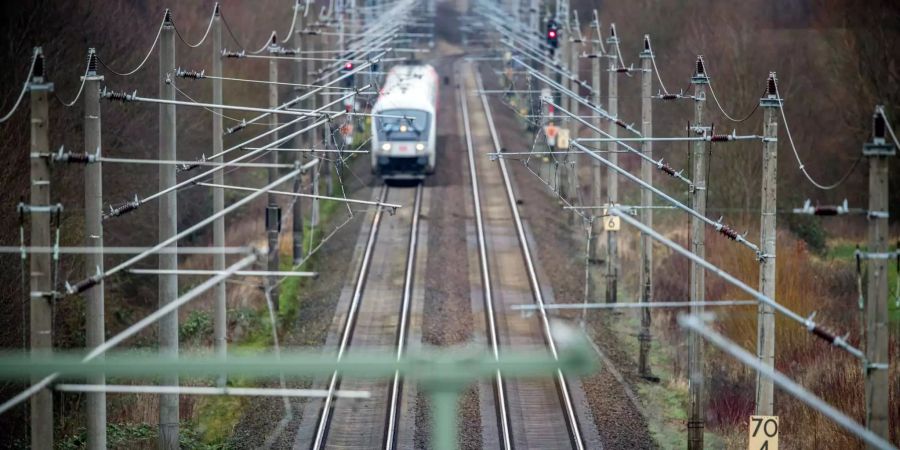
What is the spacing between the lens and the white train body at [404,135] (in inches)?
1551

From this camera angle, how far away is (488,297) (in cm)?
2803

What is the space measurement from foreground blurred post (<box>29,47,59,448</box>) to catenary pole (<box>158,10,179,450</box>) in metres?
4.59

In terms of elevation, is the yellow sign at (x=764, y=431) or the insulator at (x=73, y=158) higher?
the insulator at (x=73, y=158)

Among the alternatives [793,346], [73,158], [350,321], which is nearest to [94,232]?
[73,158]

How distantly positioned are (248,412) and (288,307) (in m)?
7.78

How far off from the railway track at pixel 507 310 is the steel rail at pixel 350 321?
254 centimetres

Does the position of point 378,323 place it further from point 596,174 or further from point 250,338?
point 596,174

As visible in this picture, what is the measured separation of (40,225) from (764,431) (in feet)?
25.8

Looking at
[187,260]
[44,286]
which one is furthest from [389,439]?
[187,260]

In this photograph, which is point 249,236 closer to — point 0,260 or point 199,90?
point 199,90

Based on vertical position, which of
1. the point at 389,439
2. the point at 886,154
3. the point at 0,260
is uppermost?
the point at 886,154

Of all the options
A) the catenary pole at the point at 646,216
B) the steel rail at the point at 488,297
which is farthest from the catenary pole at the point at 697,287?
the catenary pole at the point at 646,216

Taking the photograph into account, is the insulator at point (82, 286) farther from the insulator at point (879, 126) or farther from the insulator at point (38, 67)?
the insulator at point (879, 126)

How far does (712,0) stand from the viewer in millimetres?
39969
